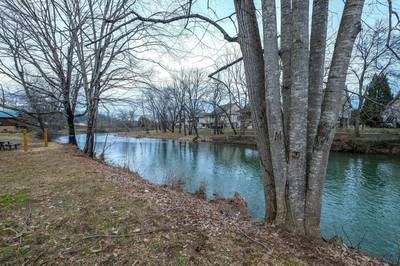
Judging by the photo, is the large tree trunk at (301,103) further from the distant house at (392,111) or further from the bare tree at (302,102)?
the distant house at (392,111)

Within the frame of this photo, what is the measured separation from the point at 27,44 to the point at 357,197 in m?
13.6

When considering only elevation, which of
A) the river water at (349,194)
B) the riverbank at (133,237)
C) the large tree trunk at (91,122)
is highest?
the large tree trunk at (91,122)

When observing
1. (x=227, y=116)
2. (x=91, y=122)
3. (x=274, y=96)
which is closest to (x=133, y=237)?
(x=274, y=96)

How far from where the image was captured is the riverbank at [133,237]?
2.41 meters

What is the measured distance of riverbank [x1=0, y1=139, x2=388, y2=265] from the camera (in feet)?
7.92

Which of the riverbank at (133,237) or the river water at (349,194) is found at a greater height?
the riverbank at (133,237)

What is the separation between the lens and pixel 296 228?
2928 millimetres

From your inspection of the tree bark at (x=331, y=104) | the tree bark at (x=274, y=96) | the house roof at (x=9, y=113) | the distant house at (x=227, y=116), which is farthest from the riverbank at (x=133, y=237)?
the distant house at (x=227, y=116)

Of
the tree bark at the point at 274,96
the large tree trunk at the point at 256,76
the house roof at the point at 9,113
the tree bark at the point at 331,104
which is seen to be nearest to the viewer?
the tree bark at the point at 331,104

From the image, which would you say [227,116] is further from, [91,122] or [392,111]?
[392,111]

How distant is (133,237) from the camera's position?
2.74 m

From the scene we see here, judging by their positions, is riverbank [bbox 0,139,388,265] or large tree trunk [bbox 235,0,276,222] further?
large tree trunk [bbox 235,0,276,222]

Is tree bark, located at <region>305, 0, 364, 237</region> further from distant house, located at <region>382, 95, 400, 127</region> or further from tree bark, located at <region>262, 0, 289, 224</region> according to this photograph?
distant house, located at <region>382, 95, 400, 127</region>

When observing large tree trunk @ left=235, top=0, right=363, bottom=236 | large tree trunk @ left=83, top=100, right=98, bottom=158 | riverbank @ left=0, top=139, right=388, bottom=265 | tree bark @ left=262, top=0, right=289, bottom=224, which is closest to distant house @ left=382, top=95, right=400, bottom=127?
large tree trunk @ left=235, top=0, right=363, bottom=236
